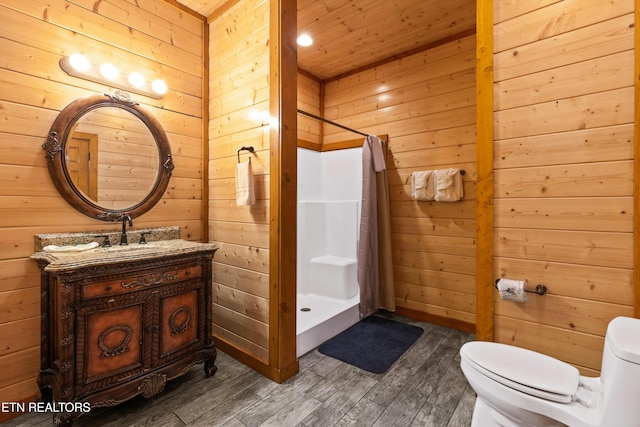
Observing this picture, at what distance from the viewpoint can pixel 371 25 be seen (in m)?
2.80

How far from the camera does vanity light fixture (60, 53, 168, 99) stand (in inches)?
74.1

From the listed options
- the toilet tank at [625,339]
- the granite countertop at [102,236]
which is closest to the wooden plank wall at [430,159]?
the toilet tank at [625,339]

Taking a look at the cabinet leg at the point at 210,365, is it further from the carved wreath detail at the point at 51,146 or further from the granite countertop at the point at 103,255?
the carved wreath detail at the point at 51,146

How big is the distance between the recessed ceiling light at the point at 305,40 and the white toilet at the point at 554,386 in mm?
3003

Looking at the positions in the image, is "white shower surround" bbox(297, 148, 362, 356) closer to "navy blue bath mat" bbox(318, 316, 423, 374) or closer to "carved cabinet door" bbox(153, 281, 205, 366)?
"navy blue bath mat" bbox(318, 316, 423, 374)

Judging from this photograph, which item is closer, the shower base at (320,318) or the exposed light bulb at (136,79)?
the exposed light bulb at (136,79)

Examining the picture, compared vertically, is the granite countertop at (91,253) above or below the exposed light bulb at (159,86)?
below

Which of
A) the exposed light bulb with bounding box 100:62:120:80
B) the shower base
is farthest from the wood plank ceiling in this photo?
the shower base

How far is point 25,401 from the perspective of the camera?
175 centimetres

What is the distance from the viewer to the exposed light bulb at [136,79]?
2146mm

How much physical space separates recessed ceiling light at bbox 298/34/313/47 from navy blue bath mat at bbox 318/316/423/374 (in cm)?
292

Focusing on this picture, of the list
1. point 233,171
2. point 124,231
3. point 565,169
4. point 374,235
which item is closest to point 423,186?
point 374,235

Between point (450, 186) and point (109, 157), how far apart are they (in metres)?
2.83

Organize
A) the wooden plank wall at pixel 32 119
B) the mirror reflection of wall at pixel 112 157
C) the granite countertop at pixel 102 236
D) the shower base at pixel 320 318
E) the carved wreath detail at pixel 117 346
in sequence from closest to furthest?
the carved wreath detail at pixel 117 346 → the wooden plank wall at pixel 32 119 → the granite countertop at pixel 102 236 → the mirror reflection of wall at pixel 112 157 → the shower base at pixel 320 318
